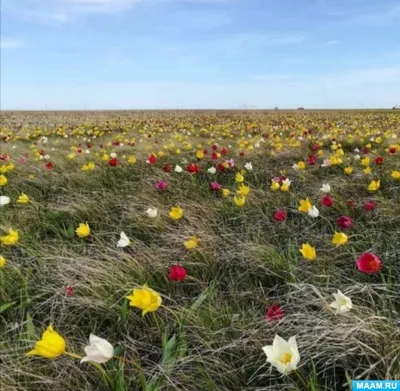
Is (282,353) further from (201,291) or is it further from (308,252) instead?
(201,291)

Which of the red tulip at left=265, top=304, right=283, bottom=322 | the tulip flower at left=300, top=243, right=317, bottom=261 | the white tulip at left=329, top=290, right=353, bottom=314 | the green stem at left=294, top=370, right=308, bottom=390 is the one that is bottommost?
the green stem at left=294, top=370, right=308, bottom=390

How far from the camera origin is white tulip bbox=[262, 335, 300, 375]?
1758mm

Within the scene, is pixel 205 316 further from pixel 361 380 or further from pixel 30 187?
pixel 30 187

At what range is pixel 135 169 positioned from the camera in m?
6.98

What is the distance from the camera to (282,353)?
70.6 inches

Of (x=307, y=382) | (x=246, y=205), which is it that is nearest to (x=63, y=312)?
(x=307, y=382)

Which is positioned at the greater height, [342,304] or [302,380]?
[342,304]

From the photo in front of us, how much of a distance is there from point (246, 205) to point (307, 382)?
2.79 metres

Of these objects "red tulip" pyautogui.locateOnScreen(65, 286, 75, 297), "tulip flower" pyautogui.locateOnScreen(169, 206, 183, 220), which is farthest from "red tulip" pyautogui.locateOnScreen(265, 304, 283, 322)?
"tulip flower" pyautogui.locateOnScreen(169, 206, 183, 220)

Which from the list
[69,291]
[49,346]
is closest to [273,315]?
[49,346]

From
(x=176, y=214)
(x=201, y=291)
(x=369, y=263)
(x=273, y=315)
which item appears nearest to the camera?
(x=273, y=315)

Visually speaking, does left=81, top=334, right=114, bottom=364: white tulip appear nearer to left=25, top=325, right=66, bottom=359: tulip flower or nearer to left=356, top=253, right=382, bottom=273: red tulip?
left=25, top=325, right=66, bottom=359: tulip flower

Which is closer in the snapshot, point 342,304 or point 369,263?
point 342,304

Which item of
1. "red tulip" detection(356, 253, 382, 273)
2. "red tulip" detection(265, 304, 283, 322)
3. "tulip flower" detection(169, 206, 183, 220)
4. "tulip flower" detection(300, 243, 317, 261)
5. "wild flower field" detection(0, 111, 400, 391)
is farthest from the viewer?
"tulip flower" detection(169, 206, 183, 220)
